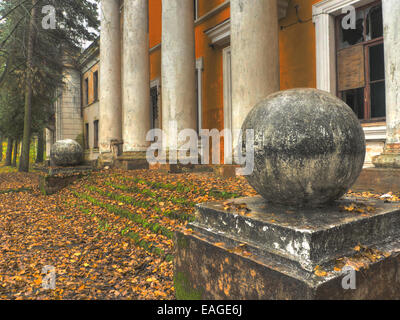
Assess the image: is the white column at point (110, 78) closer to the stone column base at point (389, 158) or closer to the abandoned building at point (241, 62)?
the abandoned building at point (241, 62)

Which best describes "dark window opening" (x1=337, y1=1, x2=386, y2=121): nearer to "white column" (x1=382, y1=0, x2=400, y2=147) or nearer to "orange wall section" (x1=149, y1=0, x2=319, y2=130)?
"orange wall section" (x1=149, y1=0, x2=319, y2=130)

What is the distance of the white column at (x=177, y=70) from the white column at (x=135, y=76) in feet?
9.03

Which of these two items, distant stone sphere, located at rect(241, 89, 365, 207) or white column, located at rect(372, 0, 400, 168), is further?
white column, located at rect(372, 0, 400, 168)

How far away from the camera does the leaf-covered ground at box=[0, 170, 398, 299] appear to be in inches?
150

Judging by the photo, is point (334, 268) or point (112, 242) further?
point (112, 242)

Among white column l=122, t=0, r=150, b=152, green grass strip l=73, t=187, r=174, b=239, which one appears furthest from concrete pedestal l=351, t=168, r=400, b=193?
white column l=122, t=0, r=150, b=152

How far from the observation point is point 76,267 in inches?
177

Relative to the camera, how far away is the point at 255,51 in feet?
24.7

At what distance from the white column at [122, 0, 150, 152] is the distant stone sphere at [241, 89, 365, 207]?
10.7m

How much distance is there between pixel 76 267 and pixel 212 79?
10.1 meters

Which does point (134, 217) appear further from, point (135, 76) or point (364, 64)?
point (135, 76)

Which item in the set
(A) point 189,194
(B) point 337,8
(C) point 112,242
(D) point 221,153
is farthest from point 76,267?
(B) point 337,8
